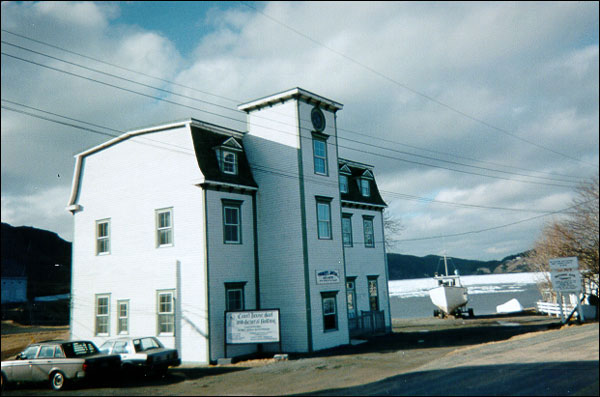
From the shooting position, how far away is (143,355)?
18531 mm

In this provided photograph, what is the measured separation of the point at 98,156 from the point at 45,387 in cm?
1452

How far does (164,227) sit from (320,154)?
9.05 metres

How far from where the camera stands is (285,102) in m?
25.7

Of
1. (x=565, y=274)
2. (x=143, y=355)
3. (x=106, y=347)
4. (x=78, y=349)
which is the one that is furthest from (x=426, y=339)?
(x=78, y=349)

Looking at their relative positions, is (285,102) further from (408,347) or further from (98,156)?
(408,347)

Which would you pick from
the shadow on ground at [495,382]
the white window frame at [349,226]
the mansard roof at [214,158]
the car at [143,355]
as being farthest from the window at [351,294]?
the shadow on ground at [495,382]

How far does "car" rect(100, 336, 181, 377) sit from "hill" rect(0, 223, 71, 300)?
232ft

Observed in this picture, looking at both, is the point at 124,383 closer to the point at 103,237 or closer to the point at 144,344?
the point at 144,344

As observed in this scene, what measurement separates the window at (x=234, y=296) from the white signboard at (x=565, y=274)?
20179 millimetres

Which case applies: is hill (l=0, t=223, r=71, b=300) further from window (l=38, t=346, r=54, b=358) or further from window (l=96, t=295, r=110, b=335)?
window (l=38, t=346, r=54, b=358)

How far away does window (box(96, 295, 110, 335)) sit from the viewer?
2583cm

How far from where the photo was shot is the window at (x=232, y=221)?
24.2 meters

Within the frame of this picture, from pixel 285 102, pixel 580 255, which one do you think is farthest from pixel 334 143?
pixel 580 255

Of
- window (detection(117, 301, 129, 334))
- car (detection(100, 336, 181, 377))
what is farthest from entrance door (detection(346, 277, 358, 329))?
car (detection(100, 336, 181, 377))
